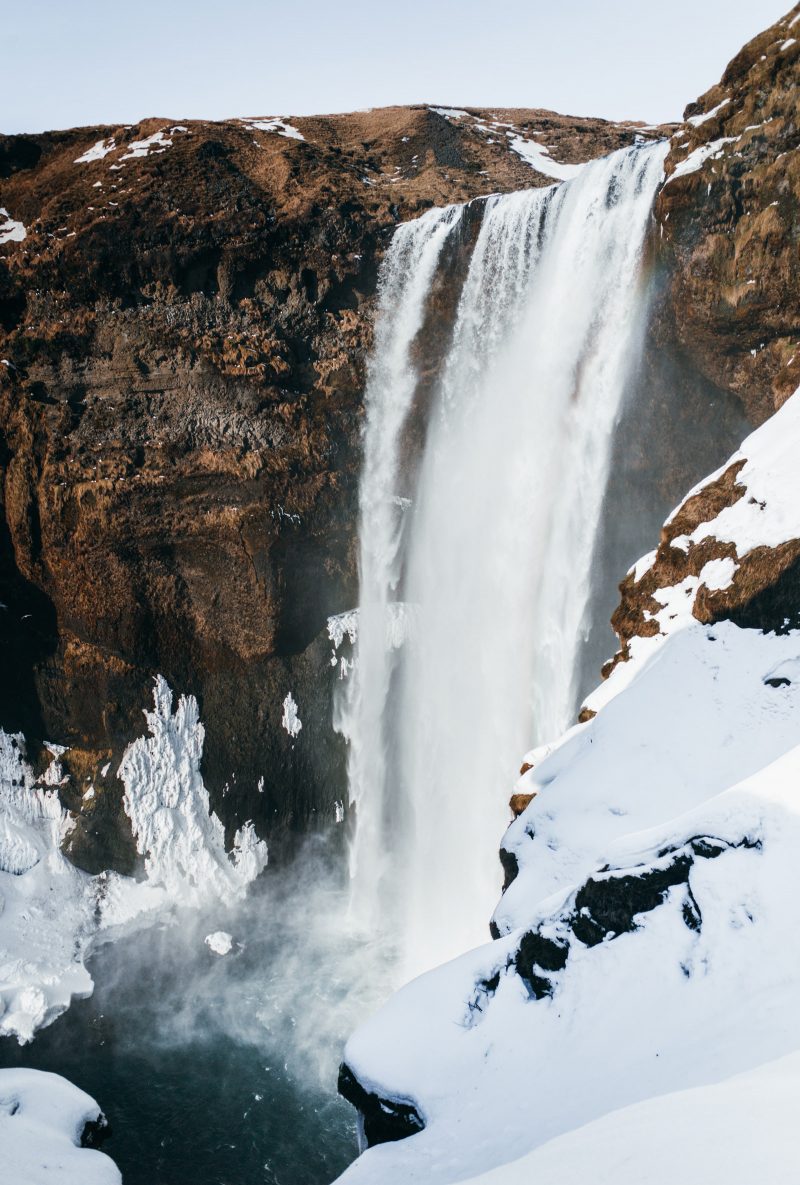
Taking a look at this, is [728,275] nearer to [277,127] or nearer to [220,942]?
[220,942]

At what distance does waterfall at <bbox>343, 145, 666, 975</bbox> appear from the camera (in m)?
20.9

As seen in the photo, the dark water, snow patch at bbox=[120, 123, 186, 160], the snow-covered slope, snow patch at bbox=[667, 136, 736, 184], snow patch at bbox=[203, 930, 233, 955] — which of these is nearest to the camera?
the snow-covered slope

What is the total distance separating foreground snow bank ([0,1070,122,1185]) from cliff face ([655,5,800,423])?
1831 centimetres

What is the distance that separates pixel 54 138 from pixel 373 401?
15908 mm

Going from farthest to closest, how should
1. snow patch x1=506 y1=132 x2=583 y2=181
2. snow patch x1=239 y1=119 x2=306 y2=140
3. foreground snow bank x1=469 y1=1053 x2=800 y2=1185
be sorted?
snow patch x1=239 y1=119 x2=306 y2=140
snow patch x1=506 y1=132 x2=583 y2=181
foreground snow bank x1=469 y1=1053 x2=800 y2=1185

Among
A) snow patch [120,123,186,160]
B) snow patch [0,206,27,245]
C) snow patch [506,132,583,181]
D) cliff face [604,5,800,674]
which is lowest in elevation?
cliff face [604,5,800,674]

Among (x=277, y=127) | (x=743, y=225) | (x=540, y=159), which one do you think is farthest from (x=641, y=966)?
(x=277, y=127)

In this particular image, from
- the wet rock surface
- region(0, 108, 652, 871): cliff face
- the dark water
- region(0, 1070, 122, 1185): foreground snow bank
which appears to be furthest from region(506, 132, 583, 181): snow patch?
region(0, 1070, 122, 1185): foreground snow bank

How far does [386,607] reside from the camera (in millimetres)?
25672

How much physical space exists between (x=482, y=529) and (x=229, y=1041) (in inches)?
579

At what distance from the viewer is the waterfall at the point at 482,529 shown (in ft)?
68.6

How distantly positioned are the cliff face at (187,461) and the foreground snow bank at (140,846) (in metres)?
0.55

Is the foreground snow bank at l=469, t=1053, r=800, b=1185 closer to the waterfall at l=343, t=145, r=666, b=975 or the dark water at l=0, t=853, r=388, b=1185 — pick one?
the dark water at l=0, t=853, r=388, b=1185

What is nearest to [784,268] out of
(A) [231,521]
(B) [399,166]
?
(A) [231,521]
